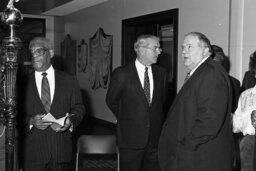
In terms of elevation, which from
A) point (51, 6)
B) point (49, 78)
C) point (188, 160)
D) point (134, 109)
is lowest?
point (188, 160)

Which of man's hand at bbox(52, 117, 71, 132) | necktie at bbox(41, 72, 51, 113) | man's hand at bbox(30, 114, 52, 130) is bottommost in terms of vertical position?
man's hand at bbox(52, 117, 71, 132)

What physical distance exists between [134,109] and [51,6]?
6196 mm

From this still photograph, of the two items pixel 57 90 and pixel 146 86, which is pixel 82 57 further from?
pixel 57 90

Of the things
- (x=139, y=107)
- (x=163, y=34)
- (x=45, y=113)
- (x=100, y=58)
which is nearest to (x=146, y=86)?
(x=139, y=107)

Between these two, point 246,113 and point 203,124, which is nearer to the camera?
point 203,124

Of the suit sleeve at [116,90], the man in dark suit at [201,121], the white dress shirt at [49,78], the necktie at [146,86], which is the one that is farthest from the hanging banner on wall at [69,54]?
the man in dark suit at [201,121]

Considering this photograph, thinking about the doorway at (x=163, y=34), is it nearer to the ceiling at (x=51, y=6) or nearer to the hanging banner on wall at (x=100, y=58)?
the hanging banner on wall at (x=100, y=58)

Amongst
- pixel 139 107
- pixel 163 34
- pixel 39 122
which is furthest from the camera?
pixel 163 34

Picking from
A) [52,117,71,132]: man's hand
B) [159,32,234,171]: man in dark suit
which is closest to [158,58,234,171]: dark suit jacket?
[159,32,234,171]: man in dark suit

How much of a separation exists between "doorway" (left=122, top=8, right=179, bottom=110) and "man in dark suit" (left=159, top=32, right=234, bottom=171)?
3.09 metres

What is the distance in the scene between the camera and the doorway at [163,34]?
5.49m

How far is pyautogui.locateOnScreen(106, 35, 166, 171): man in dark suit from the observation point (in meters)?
3.14

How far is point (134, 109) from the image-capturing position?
3152mm

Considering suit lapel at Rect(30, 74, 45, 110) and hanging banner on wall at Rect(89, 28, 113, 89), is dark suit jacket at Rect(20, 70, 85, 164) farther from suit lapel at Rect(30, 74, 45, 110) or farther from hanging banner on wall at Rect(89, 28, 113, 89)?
hanging banner on wall at Rect(89, 28, 113, 89)
